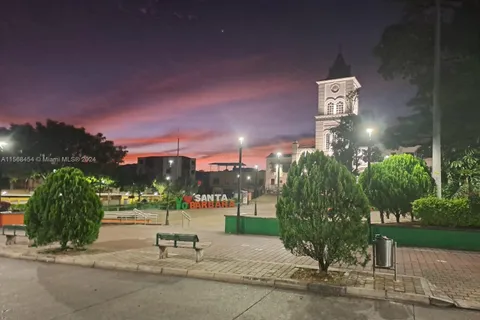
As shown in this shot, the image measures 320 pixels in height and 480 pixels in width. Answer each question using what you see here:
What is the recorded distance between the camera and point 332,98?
209ft

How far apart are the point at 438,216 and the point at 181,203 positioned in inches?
1234

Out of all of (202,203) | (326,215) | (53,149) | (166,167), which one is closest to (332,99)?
(202,203)

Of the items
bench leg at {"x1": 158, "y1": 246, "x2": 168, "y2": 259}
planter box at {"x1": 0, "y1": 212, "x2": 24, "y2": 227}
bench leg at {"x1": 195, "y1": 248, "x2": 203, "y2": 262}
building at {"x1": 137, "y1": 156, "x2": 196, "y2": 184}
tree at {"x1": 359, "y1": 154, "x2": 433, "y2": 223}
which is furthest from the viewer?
building at {"x1": 137, "y1": 156, "x2": 196, "y2": 184}

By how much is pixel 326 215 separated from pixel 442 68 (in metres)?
13.4

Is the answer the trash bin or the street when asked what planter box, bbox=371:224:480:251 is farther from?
the street

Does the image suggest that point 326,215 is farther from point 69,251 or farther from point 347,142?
point 347,142

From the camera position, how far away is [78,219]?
10758mm

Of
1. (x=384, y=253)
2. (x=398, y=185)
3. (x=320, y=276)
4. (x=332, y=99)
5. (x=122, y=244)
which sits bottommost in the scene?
(x=122, y=244)

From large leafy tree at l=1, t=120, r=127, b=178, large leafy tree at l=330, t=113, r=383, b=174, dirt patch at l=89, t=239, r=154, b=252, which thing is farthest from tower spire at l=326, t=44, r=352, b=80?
dirt patch at l=89, t=239, r=154, b=252

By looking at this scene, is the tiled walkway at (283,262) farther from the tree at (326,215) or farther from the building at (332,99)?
the building at (332,99)

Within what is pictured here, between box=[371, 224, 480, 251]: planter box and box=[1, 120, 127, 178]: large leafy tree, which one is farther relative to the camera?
box=[1, 120, 127, 178]: large leafy tree

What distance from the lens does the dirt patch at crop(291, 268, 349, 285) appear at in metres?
7.60

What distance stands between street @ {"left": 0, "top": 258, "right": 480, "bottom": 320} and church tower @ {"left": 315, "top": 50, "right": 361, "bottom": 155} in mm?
56454

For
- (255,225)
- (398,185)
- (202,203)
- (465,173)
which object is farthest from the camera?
(202,203)
